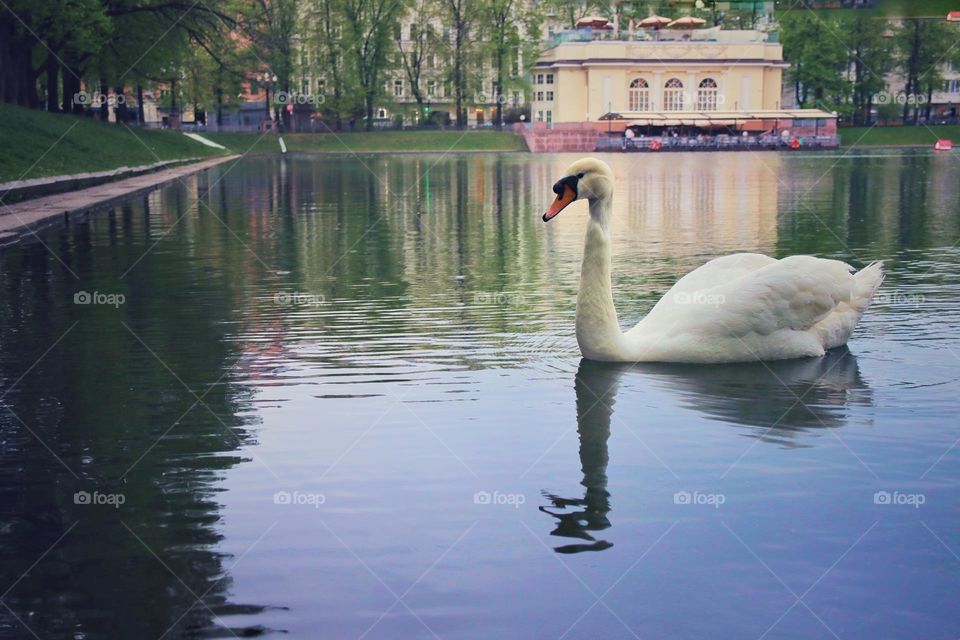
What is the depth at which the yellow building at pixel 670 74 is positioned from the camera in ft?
372

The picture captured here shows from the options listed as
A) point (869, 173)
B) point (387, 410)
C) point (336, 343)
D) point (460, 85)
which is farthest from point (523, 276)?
point (460, 85)

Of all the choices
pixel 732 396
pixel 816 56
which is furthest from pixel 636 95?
pixel 732 396

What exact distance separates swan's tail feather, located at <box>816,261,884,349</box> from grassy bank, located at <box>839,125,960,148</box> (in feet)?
278

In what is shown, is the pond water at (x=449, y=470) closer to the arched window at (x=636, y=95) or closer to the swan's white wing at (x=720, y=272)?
the swan's white wing at (x=720, y=272)

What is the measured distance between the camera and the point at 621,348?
9.24 meters

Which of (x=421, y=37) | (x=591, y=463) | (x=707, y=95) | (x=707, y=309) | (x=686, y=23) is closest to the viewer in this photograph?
(x=591, y=463)

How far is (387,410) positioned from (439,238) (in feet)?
42.2

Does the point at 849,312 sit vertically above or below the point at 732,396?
above

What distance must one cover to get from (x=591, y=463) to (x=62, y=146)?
3437 centimetres

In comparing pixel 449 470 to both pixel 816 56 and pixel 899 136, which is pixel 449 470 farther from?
pixel 816 56

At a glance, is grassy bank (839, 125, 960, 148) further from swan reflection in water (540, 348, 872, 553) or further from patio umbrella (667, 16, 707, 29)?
swan reflection in water (540, 348, 872, 553)

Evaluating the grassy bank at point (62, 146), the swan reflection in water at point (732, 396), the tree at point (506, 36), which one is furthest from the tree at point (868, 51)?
the swan reflection in water at point (732, 396)

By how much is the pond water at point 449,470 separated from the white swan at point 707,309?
0.62 feet

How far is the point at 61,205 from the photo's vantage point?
24750 mm
